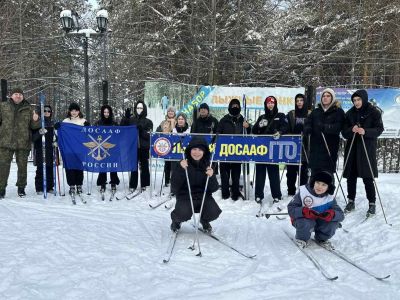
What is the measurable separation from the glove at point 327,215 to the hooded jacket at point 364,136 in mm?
1632

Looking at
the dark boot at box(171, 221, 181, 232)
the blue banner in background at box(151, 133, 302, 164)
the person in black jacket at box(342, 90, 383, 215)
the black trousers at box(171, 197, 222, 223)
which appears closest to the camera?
the black trousers at box(171, 197, 222, 223)

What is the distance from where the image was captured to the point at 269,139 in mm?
7766

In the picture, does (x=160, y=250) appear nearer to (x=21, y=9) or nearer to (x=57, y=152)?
(x=57, y=152)

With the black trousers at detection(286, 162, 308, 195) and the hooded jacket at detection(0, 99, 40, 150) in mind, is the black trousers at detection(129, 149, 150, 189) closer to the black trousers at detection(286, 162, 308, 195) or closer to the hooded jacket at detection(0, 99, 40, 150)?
the hooded jacket at detection(0, 99, 40, 150)

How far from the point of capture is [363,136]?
626 cm

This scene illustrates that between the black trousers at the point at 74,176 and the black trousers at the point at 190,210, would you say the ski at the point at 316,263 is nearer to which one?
the black trousers at the point at 190,210

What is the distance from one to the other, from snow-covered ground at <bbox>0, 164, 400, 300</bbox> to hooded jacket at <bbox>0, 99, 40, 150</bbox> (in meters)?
1.28

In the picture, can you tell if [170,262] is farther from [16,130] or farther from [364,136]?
[16,130]

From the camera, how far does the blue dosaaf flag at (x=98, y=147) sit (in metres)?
8.29

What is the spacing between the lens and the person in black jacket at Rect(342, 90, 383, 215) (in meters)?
6.21

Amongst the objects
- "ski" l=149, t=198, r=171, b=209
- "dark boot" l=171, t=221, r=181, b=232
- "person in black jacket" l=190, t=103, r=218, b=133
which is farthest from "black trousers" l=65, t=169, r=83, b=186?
"dark boot" l=171, t=221, r=181, b=232

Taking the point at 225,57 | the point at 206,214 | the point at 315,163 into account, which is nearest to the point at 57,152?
the point at 206,214

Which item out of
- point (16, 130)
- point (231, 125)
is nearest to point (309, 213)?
point (231, 125)

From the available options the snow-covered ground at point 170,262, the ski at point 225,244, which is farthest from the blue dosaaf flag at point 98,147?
the ski at point 225,244
